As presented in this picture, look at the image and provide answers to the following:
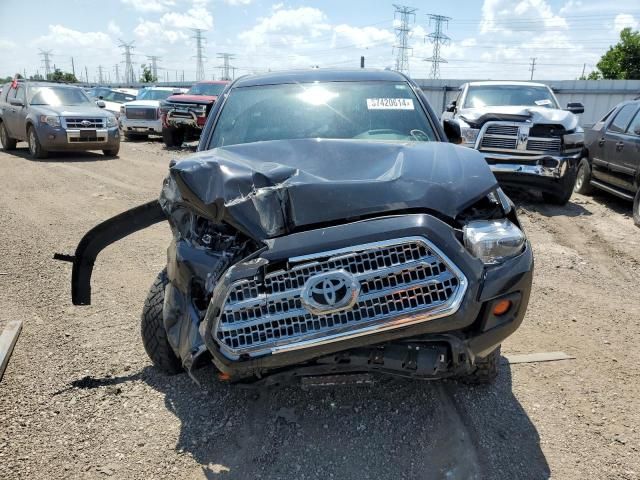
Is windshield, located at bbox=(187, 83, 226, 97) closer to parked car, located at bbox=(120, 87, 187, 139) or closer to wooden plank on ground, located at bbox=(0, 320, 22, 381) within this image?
parked car, located at bbox=(120, 87, 187, 139)

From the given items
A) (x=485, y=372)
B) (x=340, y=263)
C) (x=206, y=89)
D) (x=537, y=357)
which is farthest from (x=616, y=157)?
(x=206, y=89)

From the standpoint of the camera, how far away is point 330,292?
1976mm

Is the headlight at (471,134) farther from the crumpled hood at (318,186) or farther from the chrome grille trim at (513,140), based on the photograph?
the crumpled hood at (318,186)

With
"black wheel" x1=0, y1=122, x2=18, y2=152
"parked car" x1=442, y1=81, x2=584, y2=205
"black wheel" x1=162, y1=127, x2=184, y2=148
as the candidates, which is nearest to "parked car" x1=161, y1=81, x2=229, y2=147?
"black wheel" x1=162, y1=127, x2=184, y2=148

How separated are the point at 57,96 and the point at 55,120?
1484 millimetres

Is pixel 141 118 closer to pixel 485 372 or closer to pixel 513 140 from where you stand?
pixel 513 140

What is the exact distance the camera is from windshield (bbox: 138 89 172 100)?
18.4 meters

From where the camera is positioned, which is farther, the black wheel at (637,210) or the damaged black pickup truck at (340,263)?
the black wheel at (637,210)

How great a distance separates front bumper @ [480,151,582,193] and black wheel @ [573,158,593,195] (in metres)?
1.34

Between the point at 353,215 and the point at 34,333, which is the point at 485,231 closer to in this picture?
the point at 353,215

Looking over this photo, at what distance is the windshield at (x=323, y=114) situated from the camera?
346cm

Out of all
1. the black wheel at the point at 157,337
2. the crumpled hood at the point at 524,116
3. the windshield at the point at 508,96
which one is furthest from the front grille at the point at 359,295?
the windshield at the point at 508,96

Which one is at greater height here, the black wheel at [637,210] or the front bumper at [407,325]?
the front bumper at [407,325]

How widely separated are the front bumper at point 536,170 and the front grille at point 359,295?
19.9 ft
